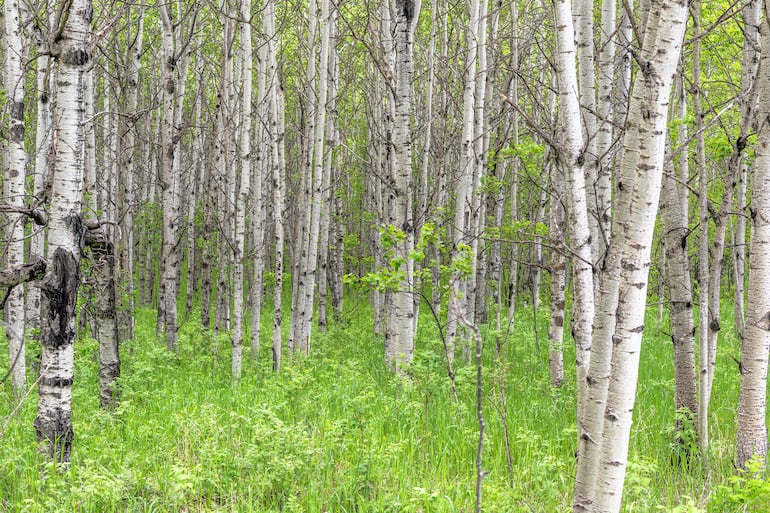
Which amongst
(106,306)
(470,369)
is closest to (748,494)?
(470,369)

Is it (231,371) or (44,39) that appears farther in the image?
(231,371)

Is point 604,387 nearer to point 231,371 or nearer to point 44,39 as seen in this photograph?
point 44,39

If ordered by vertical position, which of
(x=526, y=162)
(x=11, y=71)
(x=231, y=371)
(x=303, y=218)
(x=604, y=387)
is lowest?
(x=231, y=371)

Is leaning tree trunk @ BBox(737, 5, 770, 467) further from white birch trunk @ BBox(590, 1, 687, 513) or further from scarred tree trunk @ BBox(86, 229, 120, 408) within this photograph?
scarred tree trunk @ BBox(86, 229, 120, 408)

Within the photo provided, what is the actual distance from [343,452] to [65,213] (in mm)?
2620

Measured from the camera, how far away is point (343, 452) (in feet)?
15.5

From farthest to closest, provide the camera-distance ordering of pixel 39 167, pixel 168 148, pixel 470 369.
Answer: pixel 168 148
pixel 39 167
pixel 470 369

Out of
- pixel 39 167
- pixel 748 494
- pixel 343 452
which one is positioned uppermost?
pixel 39 167

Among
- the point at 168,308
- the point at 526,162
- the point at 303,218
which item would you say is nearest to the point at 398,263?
the point at 526,162

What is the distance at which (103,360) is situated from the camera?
577cm

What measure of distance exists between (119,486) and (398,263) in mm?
2748

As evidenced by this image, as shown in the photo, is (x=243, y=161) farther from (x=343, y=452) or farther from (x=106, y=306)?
(x=343, y=452)

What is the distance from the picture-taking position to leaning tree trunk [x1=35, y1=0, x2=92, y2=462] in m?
4.06

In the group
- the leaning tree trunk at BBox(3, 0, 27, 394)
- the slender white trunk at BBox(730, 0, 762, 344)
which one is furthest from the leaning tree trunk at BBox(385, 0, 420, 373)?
the leaning tree trunk at BBox(3, 0, 27, 394)
